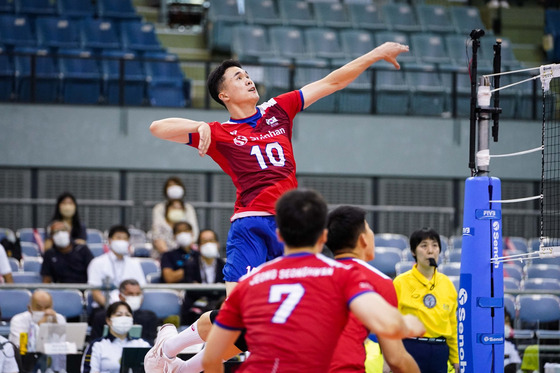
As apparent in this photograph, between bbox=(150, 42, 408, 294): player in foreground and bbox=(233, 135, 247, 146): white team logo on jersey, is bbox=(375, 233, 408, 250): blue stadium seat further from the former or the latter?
bbox=(233, 135, 247, 146): white team logo on jersey

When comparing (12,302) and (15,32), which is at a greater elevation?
(15,32)

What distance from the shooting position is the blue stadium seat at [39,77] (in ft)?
50.1

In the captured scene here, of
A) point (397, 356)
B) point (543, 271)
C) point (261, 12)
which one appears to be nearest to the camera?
point (397, 356)

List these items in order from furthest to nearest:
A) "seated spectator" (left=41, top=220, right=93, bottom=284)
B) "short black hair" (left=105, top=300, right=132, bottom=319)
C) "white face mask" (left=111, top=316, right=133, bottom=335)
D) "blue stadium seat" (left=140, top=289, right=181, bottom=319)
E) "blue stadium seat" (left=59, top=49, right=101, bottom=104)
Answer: "blue stadium seat" (left=59, top=49, right=101, bottom=104) → "seated spectator" (left=41, top=220, right=93, bottom=284) → "blue stadium seat" (left=140, top=289, right=181, bottom=319) → "short black hair" (left=105, top=300, right=132, bottom=319) → "white face mask" (left=111, top=316, right=133, bottom=335)

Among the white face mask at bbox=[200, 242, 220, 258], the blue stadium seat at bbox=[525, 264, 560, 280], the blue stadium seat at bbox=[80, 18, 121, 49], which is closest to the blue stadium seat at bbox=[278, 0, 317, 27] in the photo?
the blue stadium seat at bbox=[80, 18, 121, 49]

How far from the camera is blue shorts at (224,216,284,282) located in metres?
6.09

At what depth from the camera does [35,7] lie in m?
17.6

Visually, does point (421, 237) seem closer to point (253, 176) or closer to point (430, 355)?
point (430, 355)

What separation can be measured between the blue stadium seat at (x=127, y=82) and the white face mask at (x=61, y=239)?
4.71 metres

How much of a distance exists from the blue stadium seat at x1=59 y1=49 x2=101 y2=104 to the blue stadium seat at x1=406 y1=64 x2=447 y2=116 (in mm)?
5561

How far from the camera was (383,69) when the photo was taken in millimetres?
16109

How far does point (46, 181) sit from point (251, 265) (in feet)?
34.8

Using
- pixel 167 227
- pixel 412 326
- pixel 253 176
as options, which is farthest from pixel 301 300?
pixel 167 227

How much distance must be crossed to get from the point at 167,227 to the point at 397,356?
8527mm
